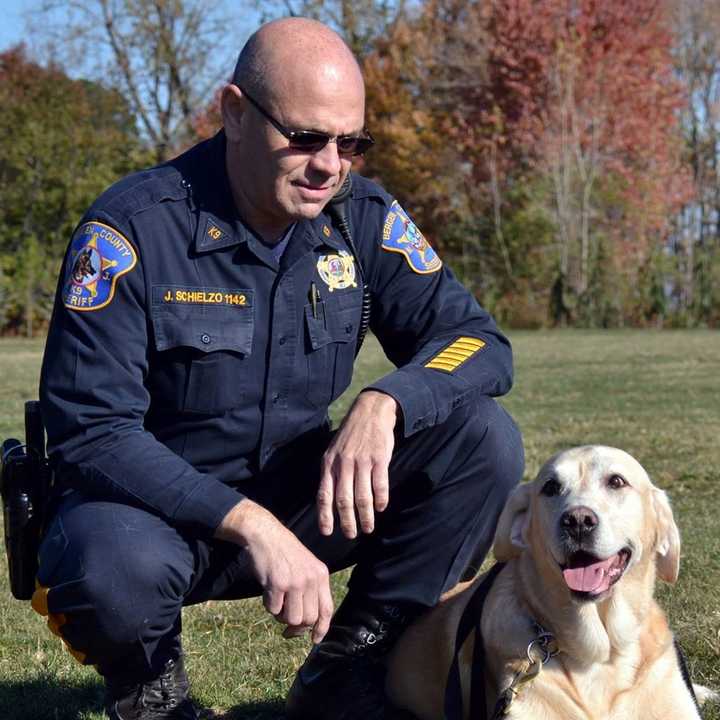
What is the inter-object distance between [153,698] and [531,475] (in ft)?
14.1

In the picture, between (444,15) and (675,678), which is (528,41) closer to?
(444,15)

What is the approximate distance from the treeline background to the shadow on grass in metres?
22.2

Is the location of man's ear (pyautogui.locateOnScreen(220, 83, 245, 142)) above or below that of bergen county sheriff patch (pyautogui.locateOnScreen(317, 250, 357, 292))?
above

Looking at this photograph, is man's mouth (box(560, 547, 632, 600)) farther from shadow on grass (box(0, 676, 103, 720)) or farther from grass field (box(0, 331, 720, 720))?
shadow on grass (box(0, 676, 103, 720))

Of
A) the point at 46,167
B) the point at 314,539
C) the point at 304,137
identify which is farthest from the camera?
the point at 46,167

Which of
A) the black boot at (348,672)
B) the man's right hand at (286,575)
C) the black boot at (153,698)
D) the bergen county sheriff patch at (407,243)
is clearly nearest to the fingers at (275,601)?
the man's right hand at (286,575)

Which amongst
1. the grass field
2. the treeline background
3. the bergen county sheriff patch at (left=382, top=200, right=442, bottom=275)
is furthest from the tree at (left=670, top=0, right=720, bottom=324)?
the bergen county sheriff patch at (left=382, top=200, right=442, bottom=275)

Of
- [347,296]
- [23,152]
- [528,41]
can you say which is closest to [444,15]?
[528,41]

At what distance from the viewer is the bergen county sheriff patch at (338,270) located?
3.22 m

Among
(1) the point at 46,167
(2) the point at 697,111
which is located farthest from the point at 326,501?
(2) the point at 697,111

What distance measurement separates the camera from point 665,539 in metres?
3.22

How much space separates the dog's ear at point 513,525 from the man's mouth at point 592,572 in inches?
7.2

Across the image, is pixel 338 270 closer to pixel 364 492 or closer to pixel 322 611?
pixel 364 492

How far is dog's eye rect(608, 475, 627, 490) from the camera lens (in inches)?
127
